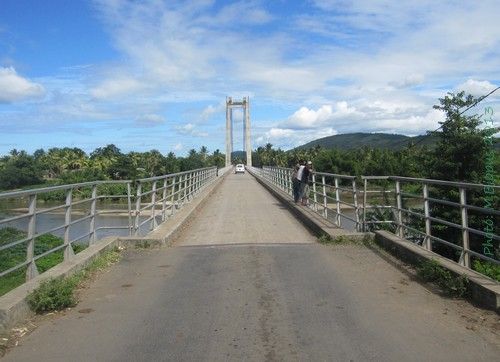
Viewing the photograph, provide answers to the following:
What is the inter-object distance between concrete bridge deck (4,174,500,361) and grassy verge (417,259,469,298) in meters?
0.19

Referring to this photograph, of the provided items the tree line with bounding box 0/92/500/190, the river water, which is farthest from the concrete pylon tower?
the river water

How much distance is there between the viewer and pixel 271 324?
5.41 m

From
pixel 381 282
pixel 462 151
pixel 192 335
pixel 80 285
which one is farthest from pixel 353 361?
pixel 462 151

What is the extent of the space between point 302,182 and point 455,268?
12.1 metres

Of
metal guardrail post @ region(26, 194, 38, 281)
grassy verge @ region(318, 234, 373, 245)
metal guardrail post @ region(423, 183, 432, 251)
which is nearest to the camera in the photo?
metal guardrail post @ region(26, 194, 38, 281)

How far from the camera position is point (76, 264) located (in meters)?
7.52

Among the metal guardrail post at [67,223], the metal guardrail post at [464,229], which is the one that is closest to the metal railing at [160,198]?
the metal guardrail post at [67,223]

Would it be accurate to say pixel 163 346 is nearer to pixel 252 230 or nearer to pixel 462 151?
pixel 252 230

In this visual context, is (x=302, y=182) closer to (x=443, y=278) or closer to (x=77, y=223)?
(x=77, y=223)

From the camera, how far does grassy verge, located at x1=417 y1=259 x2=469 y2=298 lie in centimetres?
638

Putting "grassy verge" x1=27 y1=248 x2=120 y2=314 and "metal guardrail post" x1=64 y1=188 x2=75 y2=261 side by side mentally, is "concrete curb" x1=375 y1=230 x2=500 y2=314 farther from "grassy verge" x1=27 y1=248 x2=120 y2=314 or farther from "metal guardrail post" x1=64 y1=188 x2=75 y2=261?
"metal guardrail post" x1=64 y1=188 x2=75 y2=261

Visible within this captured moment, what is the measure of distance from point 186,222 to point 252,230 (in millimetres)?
2187

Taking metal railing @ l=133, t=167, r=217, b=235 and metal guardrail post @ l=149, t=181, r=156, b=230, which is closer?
metal railing @ l=133, t=167, r=217, b=235

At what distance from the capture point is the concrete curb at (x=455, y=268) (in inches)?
228
